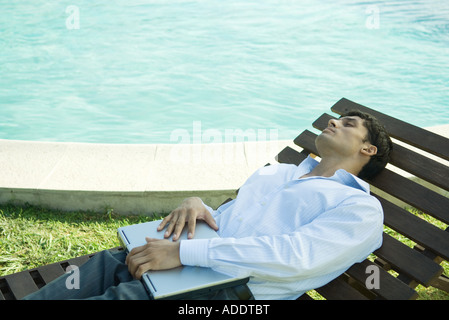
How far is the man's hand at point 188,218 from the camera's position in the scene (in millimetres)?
2387

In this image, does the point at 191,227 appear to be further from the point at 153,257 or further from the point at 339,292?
the point at 339,292

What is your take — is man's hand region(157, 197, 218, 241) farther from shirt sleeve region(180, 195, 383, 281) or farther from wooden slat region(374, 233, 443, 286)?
wooden slat region(374, 233, 443, 286)

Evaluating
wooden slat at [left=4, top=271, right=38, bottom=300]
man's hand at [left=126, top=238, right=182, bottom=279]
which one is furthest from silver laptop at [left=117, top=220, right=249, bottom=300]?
wooden slat at [left=4, top=271, right=38, bottom=300]

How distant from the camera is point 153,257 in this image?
211 centimetres

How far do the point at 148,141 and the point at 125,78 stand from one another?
6.30ft

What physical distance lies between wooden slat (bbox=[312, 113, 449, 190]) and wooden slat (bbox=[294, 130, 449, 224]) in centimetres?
7

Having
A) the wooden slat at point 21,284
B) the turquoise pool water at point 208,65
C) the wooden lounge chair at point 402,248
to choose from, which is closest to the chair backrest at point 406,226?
the wooden lounge chair at point 402,248

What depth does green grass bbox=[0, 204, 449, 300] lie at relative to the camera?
3.30m

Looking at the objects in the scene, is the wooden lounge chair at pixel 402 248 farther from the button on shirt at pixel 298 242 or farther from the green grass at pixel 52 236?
the green grass at pixel 52 236

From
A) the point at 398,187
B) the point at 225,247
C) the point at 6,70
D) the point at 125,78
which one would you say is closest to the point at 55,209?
the point at 225,247

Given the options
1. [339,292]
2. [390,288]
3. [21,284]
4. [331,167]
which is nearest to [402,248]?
[390,288]

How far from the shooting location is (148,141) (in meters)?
6.62

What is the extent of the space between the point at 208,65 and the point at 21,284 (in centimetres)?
674
